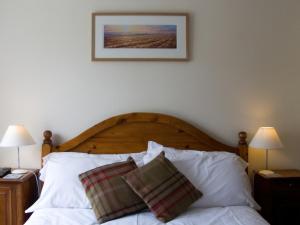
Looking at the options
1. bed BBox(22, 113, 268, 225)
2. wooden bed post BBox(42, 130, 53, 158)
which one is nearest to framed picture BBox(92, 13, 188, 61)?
bed BBox(22, 113, 268, 225)

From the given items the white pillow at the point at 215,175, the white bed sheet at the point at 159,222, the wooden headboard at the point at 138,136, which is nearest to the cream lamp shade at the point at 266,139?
the wooden headboard at the point at 138,136

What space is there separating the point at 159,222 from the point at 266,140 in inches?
49.0

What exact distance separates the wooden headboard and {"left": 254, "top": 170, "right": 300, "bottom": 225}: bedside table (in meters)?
0.33

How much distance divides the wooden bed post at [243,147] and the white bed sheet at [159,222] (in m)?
0.66

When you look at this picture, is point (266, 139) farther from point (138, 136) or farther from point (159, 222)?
point (159, 222)

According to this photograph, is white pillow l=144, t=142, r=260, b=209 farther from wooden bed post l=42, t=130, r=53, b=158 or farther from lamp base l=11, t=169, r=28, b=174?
lamp base l=11, t=169, r=28, b=174

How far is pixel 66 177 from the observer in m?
2.24

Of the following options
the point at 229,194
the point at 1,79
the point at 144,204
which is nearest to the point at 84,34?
the point at 1,79

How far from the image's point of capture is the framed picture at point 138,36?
2.71 meters

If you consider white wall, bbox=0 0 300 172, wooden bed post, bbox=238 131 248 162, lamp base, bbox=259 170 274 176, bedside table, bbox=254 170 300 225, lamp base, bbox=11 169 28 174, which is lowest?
bedside table, bbox=254 170 300 225

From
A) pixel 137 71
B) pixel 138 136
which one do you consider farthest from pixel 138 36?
pixel 138 136

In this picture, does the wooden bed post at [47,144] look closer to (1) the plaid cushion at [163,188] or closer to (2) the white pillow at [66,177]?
(2) the white pillow at [66,177]

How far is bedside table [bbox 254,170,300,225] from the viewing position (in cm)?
248

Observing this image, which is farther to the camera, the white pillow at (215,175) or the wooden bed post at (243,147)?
the wooden bed post at (243,147)
